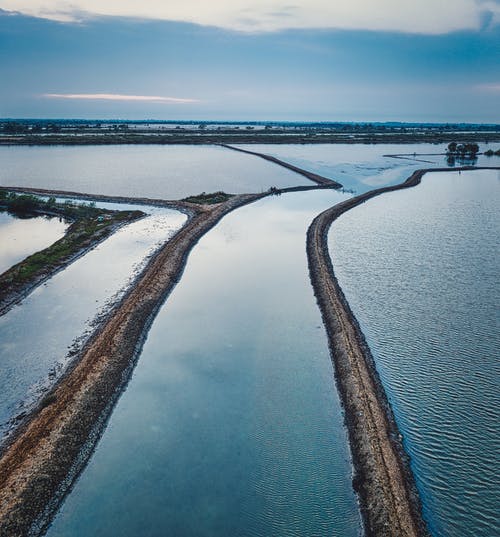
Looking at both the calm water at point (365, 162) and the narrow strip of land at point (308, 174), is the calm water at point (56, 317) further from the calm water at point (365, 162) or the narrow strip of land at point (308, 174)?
the calm water at point (365, 162)

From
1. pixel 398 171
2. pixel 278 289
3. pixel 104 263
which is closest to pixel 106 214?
pixel 104 263

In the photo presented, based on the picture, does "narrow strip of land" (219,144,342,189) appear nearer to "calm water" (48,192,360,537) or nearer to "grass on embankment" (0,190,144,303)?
"grass on embankment" (0,190,144,303)

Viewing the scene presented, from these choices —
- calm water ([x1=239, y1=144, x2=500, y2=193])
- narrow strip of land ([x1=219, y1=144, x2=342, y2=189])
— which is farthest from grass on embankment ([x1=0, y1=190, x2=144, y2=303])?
calm water ([x1=239, y1=144, x2=500, y2=193])

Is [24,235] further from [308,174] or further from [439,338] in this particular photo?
[308,174]

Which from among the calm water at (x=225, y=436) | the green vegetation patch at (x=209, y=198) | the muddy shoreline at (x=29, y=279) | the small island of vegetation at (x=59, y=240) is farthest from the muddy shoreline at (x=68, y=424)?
the green vegetation patch at (x=209, y=198)

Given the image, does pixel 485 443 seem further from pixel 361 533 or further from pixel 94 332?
pixel 94 332

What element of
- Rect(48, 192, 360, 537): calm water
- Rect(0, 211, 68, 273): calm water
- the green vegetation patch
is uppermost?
the green vegetation patch
